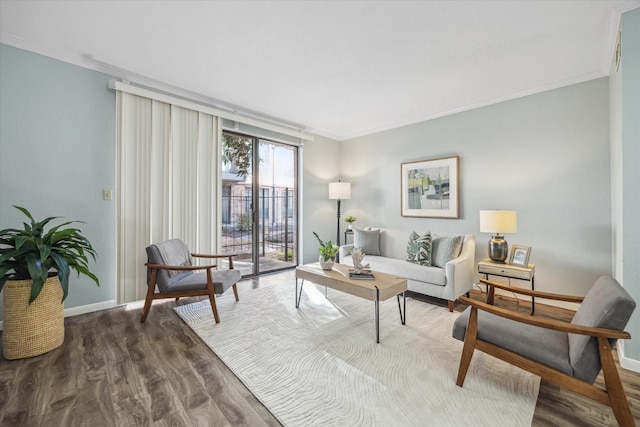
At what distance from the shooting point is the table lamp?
309 cm

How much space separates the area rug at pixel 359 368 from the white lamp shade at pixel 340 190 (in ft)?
8.29

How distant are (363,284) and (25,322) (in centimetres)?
270

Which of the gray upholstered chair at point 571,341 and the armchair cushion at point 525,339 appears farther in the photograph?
the armchair cushion at point 525,339

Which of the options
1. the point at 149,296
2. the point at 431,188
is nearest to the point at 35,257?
the point at 149,296

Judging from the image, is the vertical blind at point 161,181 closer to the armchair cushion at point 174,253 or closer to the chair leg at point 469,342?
the armchair cushion at point 174,253

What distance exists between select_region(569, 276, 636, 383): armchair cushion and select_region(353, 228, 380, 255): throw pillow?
2.82 m

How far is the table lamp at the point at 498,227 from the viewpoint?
3.09 metres

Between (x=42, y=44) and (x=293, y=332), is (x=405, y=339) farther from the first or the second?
(x=42, y=44)

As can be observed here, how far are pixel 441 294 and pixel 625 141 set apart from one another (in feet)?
6.69

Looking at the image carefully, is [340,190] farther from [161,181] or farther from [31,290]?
[31,290]

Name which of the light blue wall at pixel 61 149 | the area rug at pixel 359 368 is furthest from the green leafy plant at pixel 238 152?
the area rug at pixel 359 368

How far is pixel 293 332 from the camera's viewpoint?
8.20 ft

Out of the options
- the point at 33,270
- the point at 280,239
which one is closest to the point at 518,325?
the point at 33,270

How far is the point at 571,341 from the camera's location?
1.56 meters
